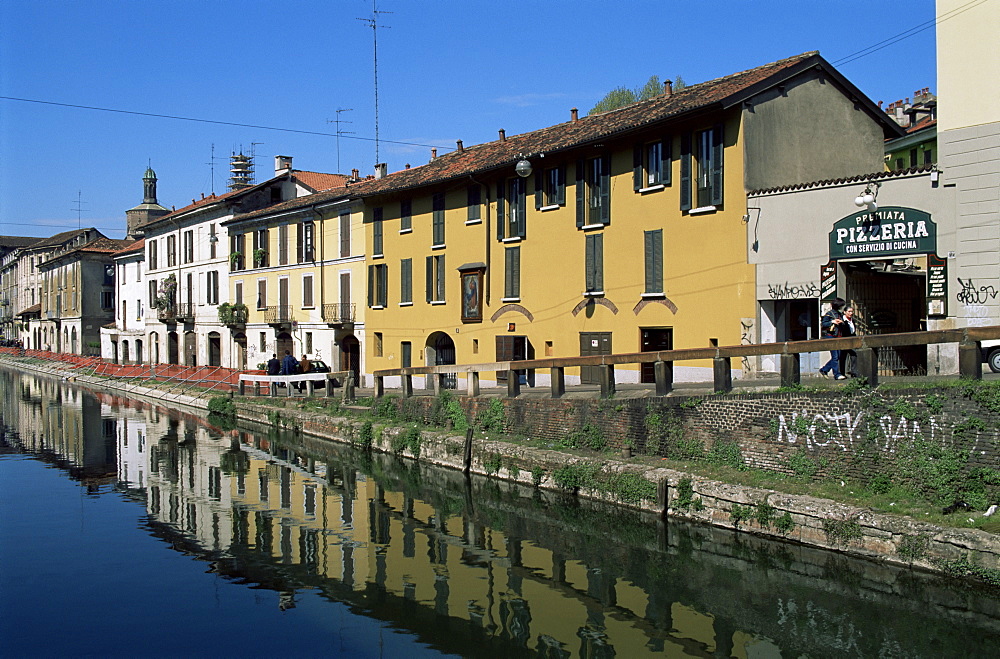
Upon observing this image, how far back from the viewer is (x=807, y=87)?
2106 cm

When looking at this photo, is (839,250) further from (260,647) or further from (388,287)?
(388,287)

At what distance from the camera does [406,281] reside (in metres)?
31.2

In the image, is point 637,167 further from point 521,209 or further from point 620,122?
point 521,209

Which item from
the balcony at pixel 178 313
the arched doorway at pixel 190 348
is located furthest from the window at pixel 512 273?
the arched doorway at pixel 190 348

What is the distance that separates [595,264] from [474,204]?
5843 mm

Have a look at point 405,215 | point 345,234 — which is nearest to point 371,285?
point 345,234

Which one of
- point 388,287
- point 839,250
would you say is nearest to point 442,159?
point 388,287

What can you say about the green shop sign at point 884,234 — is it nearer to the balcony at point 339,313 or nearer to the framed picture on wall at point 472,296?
the framed picture on wall at point 472,296

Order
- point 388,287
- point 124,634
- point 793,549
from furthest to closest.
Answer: point 388,287
point 793,549
point 124,634

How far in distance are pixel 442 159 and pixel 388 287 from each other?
5238 mm

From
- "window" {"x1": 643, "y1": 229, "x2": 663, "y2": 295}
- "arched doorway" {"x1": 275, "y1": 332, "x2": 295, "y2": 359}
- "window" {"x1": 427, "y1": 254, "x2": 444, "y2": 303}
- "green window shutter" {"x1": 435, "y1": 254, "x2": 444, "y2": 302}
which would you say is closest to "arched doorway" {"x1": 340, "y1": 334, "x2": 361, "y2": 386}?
"arched doorway" {"x1": 275, "y1": 332, "x2": 295, "y2": 359}

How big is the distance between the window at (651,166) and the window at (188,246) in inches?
1342

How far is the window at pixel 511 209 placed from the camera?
25656 mm

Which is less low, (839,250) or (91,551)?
(839,250)
